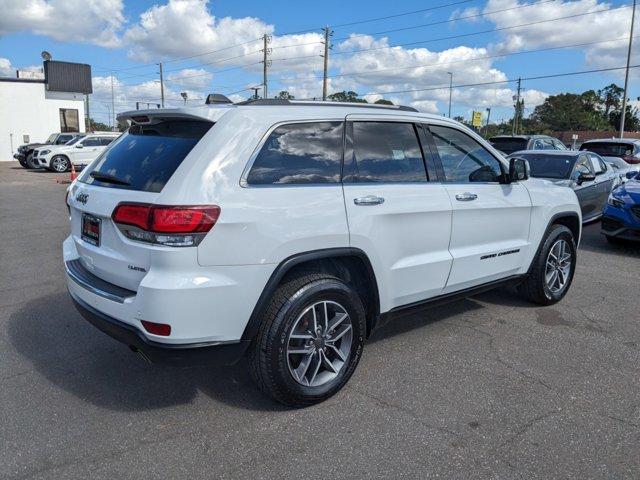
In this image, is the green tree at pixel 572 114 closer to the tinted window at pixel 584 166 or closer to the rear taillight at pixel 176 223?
the tinted window at pixel 584 166

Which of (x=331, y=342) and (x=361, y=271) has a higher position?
(x=361, y=271)

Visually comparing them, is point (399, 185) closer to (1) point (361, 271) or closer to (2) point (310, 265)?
(1) point (361, 271)

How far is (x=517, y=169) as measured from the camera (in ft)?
15.0

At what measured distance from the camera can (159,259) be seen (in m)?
2.77

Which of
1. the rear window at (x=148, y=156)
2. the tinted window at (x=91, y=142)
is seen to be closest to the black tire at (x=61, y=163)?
the tinted window at (x=91, y=142)

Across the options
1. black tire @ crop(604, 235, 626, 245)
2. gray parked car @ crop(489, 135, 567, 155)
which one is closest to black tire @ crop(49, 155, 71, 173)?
gray parked car @ crop(489, 135, 567, 155)

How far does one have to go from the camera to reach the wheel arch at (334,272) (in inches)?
119

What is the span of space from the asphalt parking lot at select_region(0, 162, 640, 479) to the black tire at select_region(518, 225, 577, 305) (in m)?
0.33

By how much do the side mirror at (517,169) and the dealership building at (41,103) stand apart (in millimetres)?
38788

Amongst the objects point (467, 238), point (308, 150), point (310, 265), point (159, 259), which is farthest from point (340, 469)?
point (467, 238)

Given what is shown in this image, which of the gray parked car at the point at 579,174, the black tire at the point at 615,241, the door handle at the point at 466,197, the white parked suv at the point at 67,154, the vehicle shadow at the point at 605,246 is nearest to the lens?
the door handle at the point at 466,197

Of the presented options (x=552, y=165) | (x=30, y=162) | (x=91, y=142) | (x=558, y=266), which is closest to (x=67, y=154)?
(x=91, y=142)

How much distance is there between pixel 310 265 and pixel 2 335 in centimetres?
287

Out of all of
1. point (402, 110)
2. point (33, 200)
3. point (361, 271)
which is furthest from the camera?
point (33, 200)
